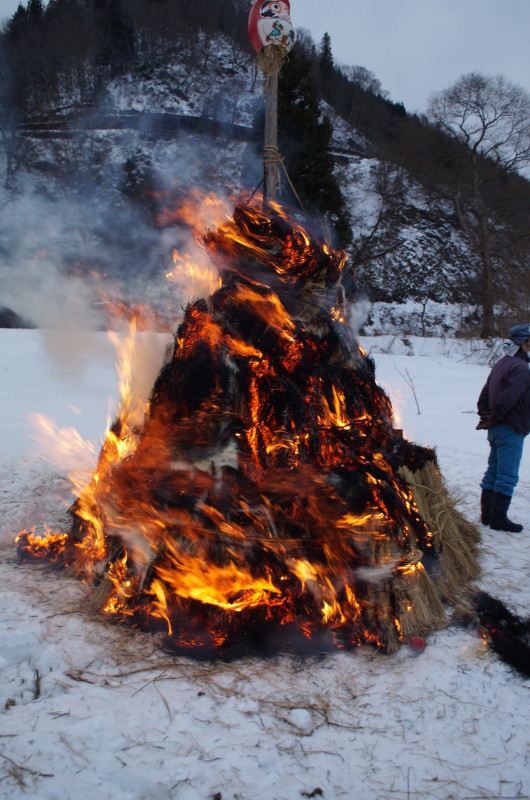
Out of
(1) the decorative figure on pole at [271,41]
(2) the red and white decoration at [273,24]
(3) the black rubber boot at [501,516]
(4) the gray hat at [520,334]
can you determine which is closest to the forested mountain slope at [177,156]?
(1) the decorative figure on pole at [271,41]

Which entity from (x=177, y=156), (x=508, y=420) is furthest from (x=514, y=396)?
(x=177, y=156)

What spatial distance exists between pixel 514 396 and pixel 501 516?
1.03 m

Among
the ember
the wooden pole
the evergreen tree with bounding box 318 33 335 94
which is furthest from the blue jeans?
the evergreen tree with bounding box 318 33 335 94

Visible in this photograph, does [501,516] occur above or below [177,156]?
below

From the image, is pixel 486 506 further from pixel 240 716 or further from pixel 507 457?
pixel 240 716

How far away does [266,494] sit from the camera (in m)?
2.76

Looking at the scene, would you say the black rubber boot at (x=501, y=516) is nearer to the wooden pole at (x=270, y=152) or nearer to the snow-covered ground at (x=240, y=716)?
the snow-covered ground at (x=240, y=716)

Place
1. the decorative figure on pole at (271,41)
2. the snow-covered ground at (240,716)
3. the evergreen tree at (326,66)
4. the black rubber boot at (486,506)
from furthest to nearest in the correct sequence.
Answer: the evergreen tree at (326,66) → the black rubber boot at (486,506) → the decorative figure on pole at (271,41) → the snow-covered ground at (240,716)

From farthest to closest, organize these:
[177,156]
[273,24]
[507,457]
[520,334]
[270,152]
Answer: [177,156] < [520,334] < [507,457] < [273,24] < [270,152]

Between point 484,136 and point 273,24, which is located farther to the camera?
point 484,136

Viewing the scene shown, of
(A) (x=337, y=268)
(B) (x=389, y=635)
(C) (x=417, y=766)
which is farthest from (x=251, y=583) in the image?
(A) (x=337, y=268)

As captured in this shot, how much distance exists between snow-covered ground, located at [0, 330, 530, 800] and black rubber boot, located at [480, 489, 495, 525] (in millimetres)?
1052

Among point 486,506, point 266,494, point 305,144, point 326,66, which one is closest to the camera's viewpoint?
point 266,494

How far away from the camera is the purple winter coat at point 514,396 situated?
3.98 metres
